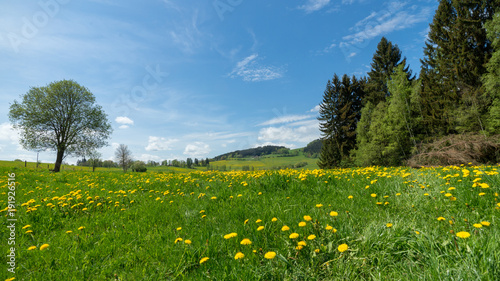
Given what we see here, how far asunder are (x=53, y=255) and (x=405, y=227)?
14.8ft

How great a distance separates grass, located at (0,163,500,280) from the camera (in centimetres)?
186

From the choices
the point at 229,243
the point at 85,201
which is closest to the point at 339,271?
the point at 229,243

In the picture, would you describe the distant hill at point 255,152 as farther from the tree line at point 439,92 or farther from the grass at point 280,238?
the grass at point 280,238

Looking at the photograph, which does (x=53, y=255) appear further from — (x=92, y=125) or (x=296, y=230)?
(x=92, y=125)

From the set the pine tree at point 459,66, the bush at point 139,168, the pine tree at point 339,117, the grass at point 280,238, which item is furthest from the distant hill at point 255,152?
the grass at point 280,238

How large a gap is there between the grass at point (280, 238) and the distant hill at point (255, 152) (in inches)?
5552

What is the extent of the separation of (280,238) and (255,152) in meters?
163

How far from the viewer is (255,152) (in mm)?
165375

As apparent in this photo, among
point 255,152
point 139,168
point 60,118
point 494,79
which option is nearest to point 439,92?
point 494,79

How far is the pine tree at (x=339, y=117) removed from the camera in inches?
1379

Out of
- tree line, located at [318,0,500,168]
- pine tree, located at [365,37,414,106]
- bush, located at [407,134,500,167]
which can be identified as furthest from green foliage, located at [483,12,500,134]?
pine tree, located at [365,37,414,106]

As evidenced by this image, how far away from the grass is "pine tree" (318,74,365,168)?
32.5 m

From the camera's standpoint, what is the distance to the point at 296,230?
2564 mm

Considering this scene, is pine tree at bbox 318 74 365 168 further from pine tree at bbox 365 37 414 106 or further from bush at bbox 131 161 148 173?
bush at bbox 131 161 148 173
